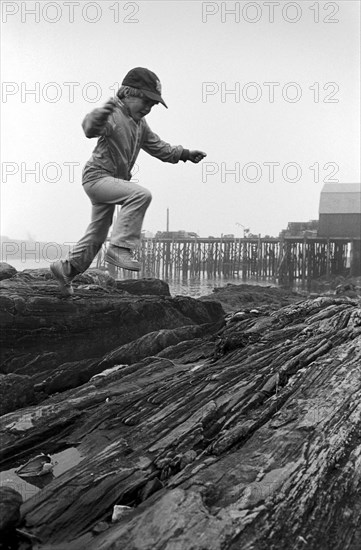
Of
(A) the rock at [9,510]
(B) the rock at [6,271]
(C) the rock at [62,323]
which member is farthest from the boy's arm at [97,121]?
(A) the rock at [9,510]

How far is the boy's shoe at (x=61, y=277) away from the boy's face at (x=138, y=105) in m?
1.10

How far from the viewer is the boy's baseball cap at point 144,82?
328 centimetres

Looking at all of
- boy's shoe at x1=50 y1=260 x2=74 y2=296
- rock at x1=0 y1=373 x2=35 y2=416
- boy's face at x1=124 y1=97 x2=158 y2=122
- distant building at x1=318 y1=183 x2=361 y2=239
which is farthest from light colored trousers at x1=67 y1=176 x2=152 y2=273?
distant building at x1=318 y1=183 x2=361 y2=239

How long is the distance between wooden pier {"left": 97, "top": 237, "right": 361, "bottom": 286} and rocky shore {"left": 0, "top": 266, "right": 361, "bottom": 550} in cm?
285

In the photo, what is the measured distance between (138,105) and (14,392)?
6.29 feet

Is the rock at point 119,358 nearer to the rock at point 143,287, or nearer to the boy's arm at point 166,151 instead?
the rock at point 143,287

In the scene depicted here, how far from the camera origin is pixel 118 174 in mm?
3475

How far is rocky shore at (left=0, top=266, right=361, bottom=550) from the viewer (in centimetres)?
192

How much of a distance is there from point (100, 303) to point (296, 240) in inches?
486

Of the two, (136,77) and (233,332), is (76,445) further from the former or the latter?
Result: (136,77)

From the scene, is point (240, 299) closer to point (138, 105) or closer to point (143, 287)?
point (143, 287)

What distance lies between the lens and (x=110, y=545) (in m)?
1.78

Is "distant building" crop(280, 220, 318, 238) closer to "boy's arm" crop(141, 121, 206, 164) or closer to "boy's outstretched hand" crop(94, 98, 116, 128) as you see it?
"boy's arm" crop(141, 121, 206, 164)

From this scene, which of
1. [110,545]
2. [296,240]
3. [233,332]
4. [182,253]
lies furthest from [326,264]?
[110,545]
